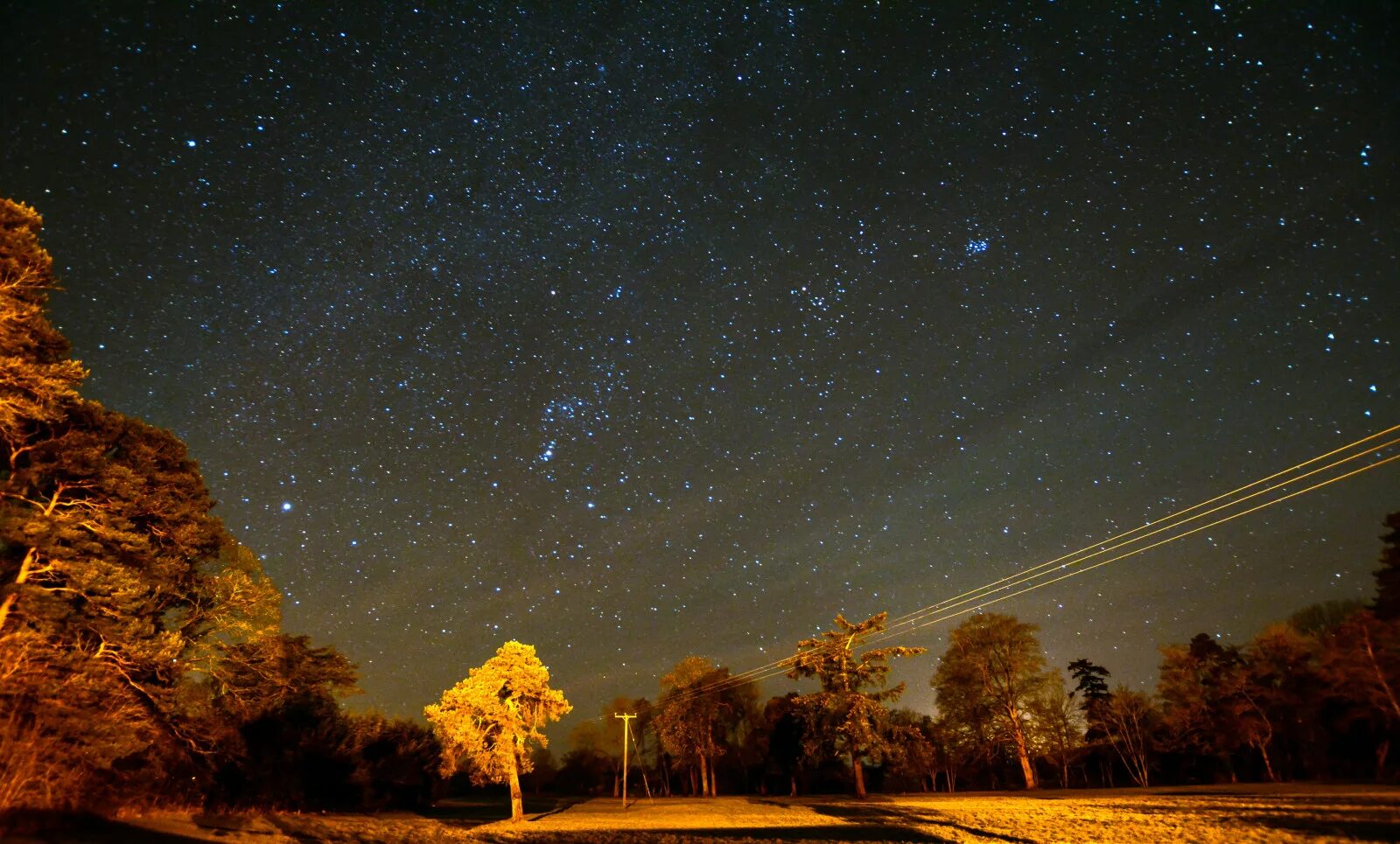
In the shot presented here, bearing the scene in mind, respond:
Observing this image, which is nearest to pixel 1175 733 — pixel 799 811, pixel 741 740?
pixel 799 811

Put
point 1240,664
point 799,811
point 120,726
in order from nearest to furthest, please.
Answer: point 120,726 < point 799,811 < point 1240,664

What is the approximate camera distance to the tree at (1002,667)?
45500 millimetres

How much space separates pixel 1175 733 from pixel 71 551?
58211 mm

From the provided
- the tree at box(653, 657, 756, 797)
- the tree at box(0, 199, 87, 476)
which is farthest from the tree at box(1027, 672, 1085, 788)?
the tree at box(0, 199, 87, 476)

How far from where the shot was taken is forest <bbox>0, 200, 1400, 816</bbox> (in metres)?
16.5

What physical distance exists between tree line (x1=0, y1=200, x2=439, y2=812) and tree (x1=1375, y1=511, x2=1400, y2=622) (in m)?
51.4

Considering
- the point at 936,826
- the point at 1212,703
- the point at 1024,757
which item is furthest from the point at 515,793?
the point at 1212,703

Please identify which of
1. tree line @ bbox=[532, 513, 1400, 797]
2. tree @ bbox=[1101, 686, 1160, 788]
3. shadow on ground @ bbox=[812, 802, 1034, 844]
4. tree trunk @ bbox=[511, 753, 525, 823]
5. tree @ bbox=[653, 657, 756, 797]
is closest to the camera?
shadow on ground @ bbox=[812, 802, 1034, 844]

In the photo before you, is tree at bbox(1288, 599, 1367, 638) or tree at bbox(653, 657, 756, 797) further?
tree at bbox(653, 657, 756, 797)

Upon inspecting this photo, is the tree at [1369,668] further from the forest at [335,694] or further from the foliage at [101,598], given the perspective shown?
the foliage at [101,598]

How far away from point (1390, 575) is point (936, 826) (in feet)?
112

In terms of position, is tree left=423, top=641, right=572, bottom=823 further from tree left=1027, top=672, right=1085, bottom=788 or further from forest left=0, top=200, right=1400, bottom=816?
tree left=1027, top=672, right=1085, bottom=788

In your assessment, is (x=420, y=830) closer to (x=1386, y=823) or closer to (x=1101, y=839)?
(x=1101, y=839)

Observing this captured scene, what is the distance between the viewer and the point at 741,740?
68.7 metres
